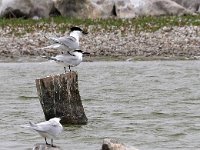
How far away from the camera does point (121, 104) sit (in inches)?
738

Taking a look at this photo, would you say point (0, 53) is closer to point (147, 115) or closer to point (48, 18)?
point (48, 18)

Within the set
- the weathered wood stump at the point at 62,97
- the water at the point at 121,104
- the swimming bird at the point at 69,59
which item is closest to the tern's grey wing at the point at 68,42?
the swimming bird at the point at 69,59

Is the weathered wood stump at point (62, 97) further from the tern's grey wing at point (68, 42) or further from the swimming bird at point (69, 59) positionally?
the tern's grey wing at point (68, 42)

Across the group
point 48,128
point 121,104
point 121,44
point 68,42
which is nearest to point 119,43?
point 121,44

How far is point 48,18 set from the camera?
3141cm

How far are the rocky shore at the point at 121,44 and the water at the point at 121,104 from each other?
0.75m

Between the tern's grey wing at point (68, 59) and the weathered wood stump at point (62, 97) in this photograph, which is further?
the tern's grey wing at point (68, 59)

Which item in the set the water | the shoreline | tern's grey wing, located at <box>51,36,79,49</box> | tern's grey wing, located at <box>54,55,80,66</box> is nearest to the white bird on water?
the water

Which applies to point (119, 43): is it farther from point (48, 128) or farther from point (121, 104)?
point (48, 128)

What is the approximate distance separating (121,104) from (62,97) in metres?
3.93

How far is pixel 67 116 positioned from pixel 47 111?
35 centimetres

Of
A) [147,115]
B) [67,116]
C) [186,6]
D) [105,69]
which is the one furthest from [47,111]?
[186,6]

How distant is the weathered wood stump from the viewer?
1462 centimetres

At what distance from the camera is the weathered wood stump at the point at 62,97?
1462 centimetres
